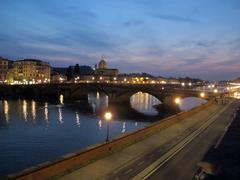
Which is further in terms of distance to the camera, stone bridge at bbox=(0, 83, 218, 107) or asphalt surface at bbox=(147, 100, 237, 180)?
stone bridge at bbox=(0, 83, 218, 107)

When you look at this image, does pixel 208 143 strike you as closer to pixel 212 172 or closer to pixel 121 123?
pixel 212 172

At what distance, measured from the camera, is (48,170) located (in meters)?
21.2

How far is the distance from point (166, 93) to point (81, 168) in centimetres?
8845

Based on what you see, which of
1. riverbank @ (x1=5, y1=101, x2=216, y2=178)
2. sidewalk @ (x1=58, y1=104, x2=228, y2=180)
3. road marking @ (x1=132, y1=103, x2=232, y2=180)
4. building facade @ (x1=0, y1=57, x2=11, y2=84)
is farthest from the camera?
building facade @ (x1=0, y1=57, x2=11, y2=84)

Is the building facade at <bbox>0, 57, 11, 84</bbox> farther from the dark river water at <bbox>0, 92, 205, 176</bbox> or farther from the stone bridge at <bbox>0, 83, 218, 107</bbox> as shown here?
the dark river water at <bbox>0, 92, 205, 176</bbox>

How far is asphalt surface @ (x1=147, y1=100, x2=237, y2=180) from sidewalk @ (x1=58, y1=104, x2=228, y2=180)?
97.2 inches

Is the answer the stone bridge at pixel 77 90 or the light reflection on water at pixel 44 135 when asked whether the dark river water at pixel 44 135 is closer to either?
the light reflection on water at pixel 44 135

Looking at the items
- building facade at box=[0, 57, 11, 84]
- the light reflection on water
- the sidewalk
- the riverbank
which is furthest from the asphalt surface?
→ building facade at box=[0, 57, 11, 84]

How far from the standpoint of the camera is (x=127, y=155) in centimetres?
2909

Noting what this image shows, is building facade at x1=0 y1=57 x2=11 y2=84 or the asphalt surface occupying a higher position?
building facade at x1=0 y1=57 x2=11 y2=84

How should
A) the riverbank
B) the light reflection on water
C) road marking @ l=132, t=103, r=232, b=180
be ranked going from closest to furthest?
the riverbank → road marking @ l=132, t=103, r=232, b=180 → the light reflection on water

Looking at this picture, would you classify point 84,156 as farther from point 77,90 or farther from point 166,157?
Result: point 77,90

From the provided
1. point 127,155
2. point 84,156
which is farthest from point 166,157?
point 84,156

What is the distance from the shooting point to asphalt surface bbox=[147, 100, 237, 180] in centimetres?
2441
